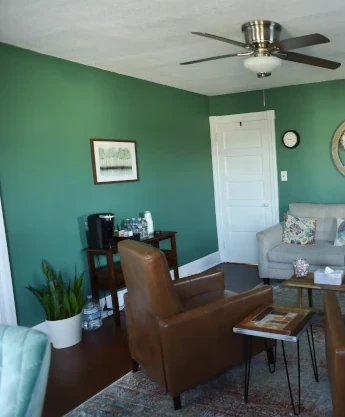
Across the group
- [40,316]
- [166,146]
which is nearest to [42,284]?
[40,316]

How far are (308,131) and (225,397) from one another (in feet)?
12.5

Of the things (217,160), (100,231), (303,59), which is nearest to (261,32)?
(303,59)

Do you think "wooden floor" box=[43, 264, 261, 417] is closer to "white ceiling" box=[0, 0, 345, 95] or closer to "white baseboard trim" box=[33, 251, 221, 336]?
"white baseboard trim" box=[33, 251, 221, 336]

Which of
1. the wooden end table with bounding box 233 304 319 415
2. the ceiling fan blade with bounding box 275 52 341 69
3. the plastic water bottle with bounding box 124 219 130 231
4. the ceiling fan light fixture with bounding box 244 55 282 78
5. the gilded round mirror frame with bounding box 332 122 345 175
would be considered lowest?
the wooden end table with bounding box 233 304 319 415

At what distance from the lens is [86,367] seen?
2.89 m

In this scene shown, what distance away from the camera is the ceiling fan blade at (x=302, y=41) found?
2.36 meters

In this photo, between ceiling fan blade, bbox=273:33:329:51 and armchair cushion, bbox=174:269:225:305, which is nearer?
ceiling fan blade, bbox=273:33:329:51

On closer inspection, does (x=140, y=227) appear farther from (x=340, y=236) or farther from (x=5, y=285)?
(x=340, y=236)

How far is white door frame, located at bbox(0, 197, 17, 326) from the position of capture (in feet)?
9.95

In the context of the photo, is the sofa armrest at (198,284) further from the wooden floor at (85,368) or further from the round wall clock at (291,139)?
the round wall clock at (291,139)

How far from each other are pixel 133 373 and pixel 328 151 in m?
3.75

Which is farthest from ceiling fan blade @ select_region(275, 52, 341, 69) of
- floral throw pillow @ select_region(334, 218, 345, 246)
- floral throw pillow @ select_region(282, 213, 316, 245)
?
floral throw pillow @ select_region(282, 213, 316, 245)

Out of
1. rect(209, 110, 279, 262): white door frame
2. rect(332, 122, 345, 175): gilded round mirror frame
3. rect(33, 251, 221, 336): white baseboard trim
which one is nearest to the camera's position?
rect(33, 251, 221, 336): white baseboard trim

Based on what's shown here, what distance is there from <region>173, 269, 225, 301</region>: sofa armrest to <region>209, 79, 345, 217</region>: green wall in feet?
8.81
